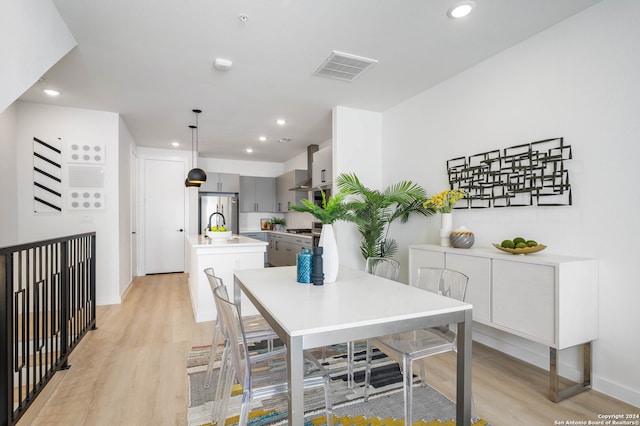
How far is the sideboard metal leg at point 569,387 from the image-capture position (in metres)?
2.04

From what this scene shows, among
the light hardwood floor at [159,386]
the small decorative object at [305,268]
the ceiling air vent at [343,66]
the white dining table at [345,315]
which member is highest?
the ceiling air vent at [343,66]

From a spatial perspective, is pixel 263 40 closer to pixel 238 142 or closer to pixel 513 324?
pixel 513 324

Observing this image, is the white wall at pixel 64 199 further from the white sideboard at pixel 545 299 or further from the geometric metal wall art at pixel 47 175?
the white sideboard at pixel 545 299

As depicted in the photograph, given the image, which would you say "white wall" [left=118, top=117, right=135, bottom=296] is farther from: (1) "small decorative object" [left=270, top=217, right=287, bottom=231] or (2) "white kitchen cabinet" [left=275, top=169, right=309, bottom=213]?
(1) "small decorative object" [left=270, top=217, right=287, bottom=231]

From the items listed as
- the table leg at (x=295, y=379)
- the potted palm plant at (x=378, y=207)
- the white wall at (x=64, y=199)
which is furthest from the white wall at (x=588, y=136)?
the white wall at (x=64, y=199)

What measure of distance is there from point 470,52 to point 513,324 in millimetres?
2216

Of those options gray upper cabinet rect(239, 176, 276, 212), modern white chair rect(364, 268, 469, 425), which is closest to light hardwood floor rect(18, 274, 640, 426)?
modern white chair rect(364, 268, 469, 425)

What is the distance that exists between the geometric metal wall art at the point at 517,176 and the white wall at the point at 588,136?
0.19ft

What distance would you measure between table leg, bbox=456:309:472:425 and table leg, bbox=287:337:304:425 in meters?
0.78

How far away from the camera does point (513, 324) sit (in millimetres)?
2248

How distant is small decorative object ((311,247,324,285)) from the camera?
1.85 metres

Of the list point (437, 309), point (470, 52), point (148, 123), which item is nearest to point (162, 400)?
point (437, 309)

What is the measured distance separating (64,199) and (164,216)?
2.42 meters

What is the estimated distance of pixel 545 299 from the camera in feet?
6.74
